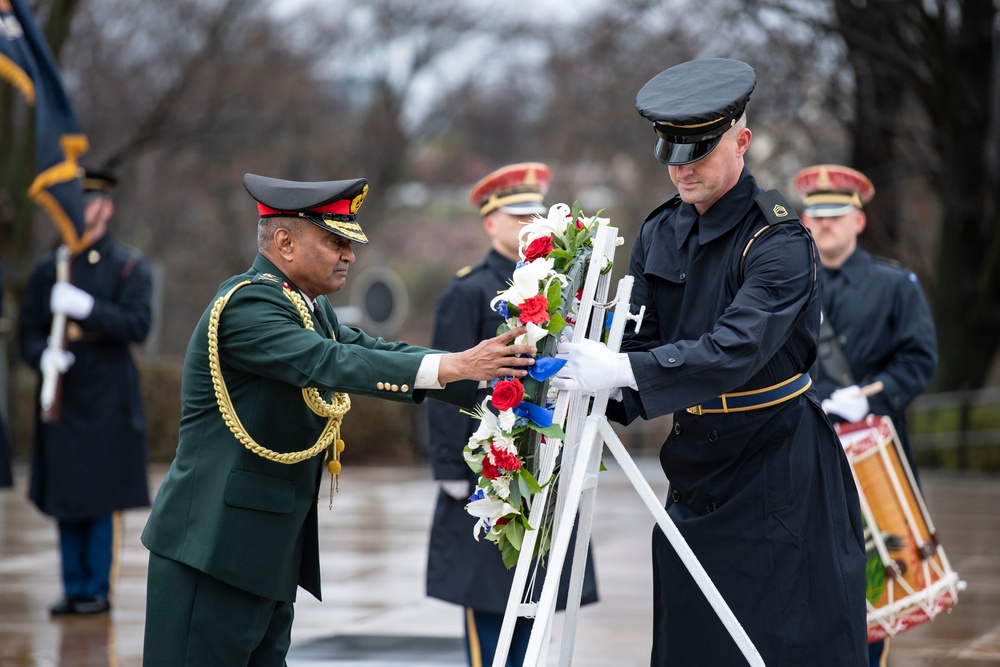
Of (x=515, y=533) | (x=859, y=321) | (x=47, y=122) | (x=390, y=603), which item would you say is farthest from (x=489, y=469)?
(x=47, y=122)

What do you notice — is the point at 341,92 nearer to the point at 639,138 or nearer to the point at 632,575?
the point at 639,138

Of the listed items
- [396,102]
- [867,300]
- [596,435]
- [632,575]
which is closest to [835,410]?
[867,300]

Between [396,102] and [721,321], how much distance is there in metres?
20.6

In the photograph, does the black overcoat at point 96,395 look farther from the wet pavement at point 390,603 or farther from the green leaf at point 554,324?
the green leaf at point 554,324

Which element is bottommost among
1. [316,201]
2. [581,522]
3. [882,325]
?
[882,325]

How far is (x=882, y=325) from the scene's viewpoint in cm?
604

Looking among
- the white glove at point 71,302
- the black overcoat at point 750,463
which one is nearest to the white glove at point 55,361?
the white glove at point 71,302

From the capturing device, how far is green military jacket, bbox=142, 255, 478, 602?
11.9ft

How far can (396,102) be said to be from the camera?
23.6 meters

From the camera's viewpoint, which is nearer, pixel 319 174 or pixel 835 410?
pixel 835 410

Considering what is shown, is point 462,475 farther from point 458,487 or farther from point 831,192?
point 831,192

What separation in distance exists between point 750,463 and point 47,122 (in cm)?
608

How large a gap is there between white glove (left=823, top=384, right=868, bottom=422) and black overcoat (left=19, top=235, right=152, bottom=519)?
3892mm


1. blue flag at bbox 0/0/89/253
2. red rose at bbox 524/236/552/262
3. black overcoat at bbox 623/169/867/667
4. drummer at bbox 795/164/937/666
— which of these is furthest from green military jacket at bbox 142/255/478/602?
blue flag at bbox 0/0/89/253
